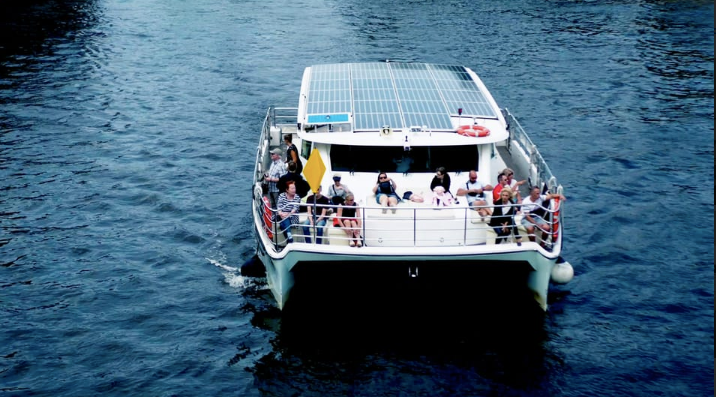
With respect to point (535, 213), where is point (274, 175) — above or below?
above

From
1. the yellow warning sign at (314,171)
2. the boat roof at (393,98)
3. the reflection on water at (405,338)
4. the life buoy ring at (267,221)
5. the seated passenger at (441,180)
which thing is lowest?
the reflection on water at (405,338)

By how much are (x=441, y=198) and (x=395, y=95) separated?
16.3 ft

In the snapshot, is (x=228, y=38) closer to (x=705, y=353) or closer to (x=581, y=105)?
(x=581, y=105)

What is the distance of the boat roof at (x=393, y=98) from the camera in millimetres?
23703

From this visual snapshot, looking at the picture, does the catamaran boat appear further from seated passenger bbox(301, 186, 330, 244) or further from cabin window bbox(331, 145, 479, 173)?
seated passenger bbox(301, 186, 330, 244)

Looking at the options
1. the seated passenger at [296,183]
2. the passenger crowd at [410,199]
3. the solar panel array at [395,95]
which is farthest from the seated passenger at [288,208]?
the solar panel array at [395,95]

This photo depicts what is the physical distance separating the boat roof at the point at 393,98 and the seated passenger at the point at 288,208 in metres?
2.62

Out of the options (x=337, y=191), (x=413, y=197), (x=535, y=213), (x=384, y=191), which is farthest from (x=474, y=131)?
(x=337, y=191)

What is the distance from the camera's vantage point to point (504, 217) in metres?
20.8

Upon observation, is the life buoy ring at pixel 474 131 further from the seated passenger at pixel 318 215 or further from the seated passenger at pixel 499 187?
the seated passenger at pixel 318 215

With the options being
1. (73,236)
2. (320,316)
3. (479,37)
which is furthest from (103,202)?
(479,37)

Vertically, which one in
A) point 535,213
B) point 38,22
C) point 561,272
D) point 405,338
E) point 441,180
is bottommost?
point 405,338

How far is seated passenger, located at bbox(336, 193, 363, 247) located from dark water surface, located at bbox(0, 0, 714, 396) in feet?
9.24

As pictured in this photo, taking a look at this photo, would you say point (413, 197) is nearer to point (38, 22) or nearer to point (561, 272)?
point (561, 272)
